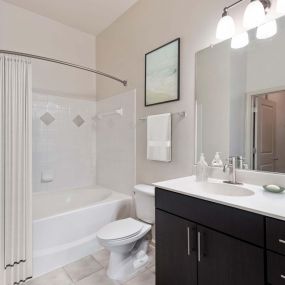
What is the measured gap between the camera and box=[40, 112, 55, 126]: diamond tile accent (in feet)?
8.65

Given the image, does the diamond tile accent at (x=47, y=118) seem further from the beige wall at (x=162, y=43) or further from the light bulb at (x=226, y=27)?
the light bulb at (x=226, y=27)

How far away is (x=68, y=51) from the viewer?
2.87 metres

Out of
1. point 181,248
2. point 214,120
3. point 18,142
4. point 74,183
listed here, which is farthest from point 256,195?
point 74,183

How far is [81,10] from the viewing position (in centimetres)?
247

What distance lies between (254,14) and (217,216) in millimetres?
1282

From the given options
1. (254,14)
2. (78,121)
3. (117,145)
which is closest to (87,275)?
(117,145)

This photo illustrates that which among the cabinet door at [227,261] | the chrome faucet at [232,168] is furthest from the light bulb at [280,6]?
the cabinet door at [227,261]

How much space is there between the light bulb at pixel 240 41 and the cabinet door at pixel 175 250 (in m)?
1.30

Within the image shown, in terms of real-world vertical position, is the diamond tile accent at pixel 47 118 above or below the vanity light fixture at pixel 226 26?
below

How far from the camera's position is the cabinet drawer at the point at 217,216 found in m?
0.92

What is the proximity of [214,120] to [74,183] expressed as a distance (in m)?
2.17

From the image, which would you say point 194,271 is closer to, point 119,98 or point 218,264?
point 218,264

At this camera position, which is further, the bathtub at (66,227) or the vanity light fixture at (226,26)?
the bathtub at (66,227)

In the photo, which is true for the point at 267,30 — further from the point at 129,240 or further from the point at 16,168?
the point at 16,168
